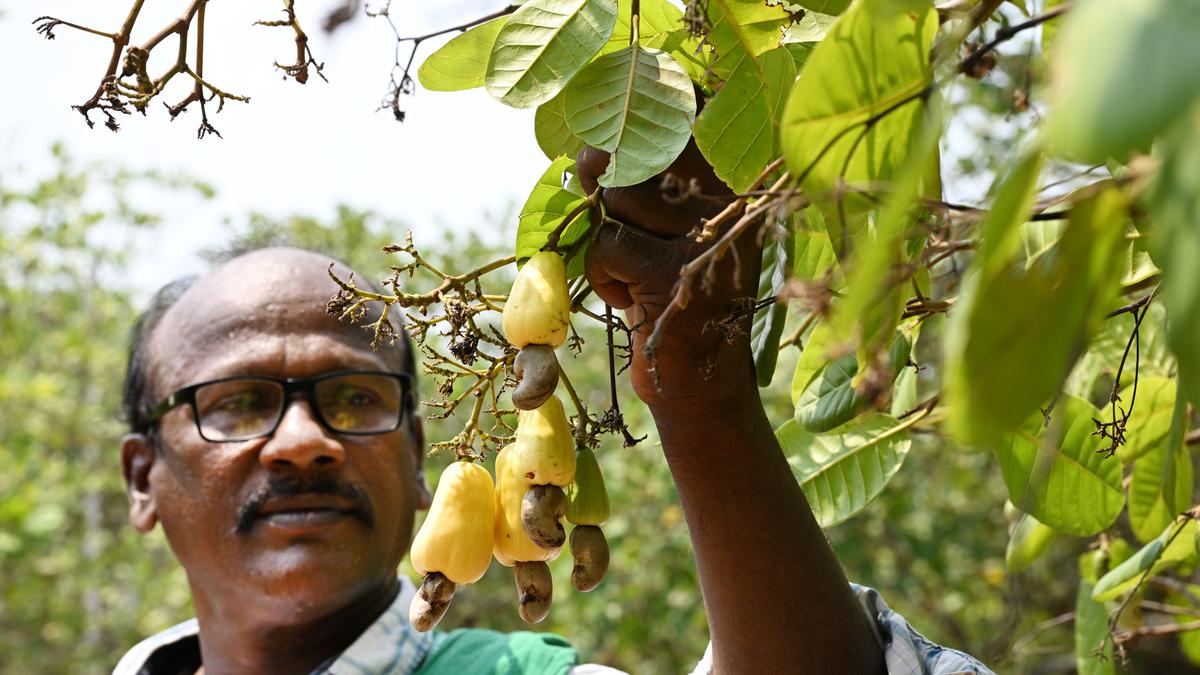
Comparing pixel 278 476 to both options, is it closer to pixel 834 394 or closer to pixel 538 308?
pixel 834 394

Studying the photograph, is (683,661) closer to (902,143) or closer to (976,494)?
(976,494)

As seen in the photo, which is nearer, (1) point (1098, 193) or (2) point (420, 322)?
(1) point (1098, 193)

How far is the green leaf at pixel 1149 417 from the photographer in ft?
4.21

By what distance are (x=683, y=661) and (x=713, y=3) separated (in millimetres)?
4669

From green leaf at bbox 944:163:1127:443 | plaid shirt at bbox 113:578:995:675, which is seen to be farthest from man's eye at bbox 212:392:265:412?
Result: green leaf at bbox 944:163:1127:443

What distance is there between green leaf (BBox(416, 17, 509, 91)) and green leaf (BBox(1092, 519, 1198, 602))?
80cm

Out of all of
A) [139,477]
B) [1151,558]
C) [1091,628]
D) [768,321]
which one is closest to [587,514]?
[768,321]

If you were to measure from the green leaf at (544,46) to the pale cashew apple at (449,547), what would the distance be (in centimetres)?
29

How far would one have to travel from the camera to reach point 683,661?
5.23 metres

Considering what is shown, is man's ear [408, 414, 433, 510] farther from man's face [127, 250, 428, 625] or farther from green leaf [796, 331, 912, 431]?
green leaf [796, 331, 912, 431]

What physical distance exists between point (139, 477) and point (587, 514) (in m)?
1.74

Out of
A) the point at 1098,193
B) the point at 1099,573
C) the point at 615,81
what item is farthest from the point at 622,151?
the point at 1099,573

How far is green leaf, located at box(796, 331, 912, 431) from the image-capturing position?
3.66 ft

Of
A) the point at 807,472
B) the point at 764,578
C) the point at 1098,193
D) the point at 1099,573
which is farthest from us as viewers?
the point at 1099,573
